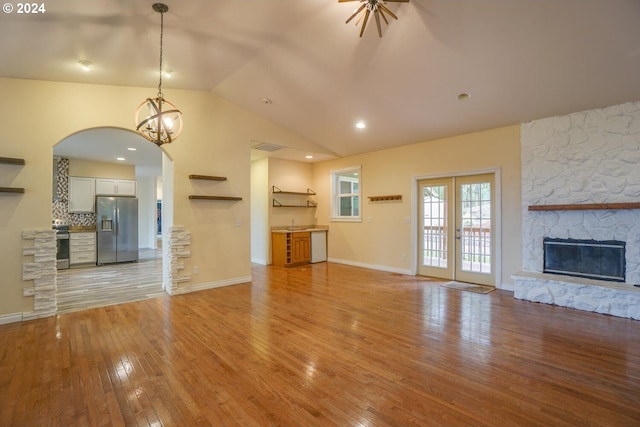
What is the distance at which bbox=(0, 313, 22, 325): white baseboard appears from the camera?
12.1 ft

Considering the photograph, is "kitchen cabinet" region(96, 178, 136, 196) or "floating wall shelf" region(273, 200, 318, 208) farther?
"kitchen cabinet" region(96, 178, 136, 196)

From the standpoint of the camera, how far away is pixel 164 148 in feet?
16.0

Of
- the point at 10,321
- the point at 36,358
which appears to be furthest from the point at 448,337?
the point at 10,321

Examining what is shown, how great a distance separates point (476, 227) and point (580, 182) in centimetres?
163

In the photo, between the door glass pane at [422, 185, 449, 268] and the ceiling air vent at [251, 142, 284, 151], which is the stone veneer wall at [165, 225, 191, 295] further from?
the door glass pane at [422, 185, 449, 268]

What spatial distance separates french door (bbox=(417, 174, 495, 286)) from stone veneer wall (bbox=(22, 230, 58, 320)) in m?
6.08

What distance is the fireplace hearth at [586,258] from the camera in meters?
4.11

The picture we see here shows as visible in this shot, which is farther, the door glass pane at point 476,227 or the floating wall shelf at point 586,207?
the door glass pane at point 476,227

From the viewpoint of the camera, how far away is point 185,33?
3.40 m

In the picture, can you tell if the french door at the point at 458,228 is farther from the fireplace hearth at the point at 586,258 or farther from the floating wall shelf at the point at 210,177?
the floating wall shelf at the point at 210,177

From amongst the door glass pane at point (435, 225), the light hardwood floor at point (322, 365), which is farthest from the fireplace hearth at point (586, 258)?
the door glass pane at point (435, 225)

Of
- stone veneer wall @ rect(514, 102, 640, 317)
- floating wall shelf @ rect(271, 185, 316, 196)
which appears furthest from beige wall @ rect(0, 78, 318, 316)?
stone veneer wall @ rect(514, 102, 640, 317)

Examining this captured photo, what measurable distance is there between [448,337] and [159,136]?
12.1 ft

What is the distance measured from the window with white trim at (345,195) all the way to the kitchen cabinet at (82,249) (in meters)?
6.18
